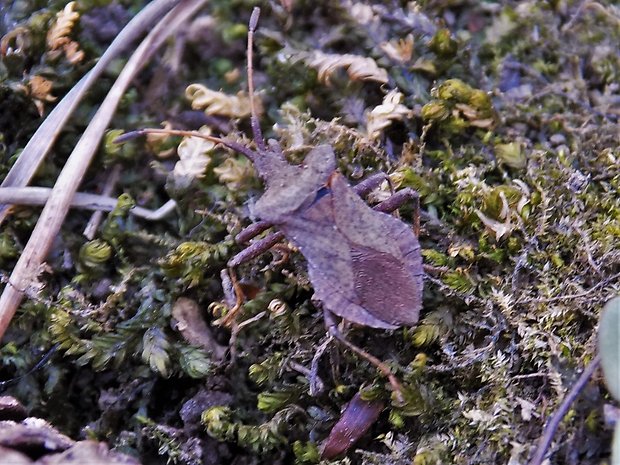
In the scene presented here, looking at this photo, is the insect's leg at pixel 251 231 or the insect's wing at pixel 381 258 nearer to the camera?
the insect's wing at pixel 381 258

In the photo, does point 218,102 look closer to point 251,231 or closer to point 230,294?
point 251,231

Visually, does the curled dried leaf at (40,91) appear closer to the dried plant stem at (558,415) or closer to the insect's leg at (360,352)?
the insect's leg at (360,352)

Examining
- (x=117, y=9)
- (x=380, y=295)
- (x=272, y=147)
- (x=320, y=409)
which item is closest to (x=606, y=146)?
(x=380, y=295)

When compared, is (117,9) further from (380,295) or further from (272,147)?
(380,295)

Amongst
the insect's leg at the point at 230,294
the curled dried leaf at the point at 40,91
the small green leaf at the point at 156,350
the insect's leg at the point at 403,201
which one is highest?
the curled dried leaf at the point at 40,91

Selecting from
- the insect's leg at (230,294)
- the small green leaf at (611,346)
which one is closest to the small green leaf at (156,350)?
the insect's leg at (230,294)

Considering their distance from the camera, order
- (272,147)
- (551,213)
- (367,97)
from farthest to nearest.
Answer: (367,97) → (272,147) → (551,213)

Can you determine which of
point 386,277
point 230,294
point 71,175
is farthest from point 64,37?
point 386,277

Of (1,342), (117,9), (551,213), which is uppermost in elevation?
(117,9)
